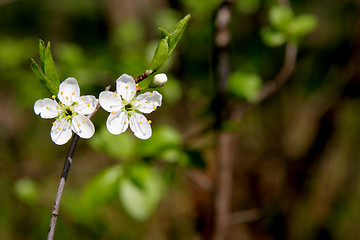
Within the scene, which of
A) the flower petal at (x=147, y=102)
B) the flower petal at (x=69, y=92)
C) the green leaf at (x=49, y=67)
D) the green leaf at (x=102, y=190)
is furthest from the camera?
the green leaf at (x=102, y=190)

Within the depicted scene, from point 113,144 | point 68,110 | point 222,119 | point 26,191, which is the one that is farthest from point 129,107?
point 26,191

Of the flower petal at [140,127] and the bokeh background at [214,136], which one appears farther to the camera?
the bokeh background at [214,136]

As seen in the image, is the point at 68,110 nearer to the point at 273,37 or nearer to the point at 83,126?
the point at 83,126

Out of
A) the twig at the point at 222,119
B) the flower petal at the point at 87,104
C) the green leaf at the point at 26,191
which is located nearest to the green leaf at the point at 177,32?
the flower petal at the point at 87,104

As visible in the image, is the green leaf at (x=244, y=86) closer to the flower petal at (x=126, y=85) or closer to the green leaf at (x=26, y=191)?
the flower petal at (x=126, y=85)

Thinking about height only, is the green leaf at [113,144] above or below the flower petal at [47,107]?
above

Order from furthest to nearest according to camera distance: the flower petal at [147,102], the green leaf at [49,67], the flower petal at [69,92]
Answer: the flower petal at [147,102] < the flower petal at [69,92] < the green leaf at [49,67]

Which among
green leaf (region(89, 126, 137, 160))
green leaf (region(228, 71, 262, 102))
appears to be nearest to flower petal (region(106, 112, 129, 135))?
green leaf (region(89, 126, 137, 160))
